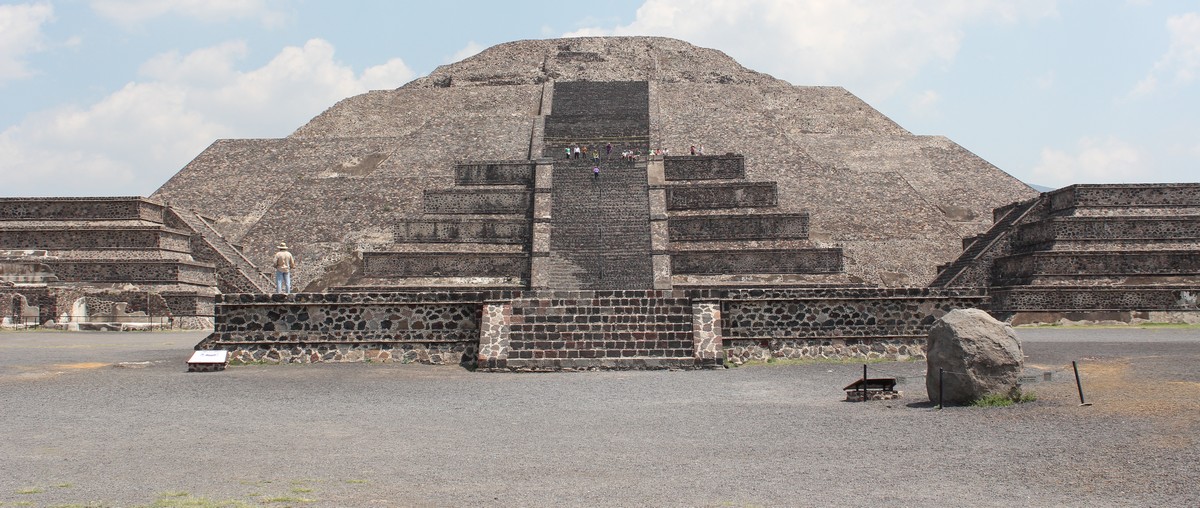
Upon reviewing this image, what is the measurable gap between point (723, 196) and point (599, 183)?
10.7 feet

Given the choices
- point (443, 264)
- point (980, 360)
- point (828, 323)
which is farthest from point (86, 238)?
point (980, 360)

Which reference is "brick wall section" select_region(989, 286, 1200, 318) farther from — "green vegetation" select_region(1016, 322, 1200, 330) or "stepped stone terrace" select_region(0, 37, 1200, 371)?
"green vegetation" select_region(1016, 322, 1200, 330)

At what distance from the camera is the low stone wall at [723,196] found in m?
25.7

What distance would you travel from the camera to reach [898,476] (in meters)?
6.36

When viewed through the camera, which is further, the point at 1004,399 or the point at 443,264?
the point at 443,264

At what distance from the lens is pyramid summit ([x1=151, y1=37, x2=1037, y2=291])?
23.3 metres

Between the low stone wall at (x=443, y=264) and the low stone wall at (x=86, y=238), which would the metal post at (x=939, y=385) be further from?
the low stone wall at (x=86, y=238)

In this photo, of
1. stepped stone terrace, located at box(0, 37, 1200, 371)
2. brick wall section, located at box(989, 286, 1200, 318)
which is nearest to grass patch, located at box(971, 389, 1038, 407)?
stepped stone terrace, located at box(0, 37, 1200, 371)

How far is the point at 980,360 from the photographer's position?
30.1 ft

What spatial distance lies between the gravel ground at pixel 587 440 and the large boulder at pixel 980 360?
1.02 feet

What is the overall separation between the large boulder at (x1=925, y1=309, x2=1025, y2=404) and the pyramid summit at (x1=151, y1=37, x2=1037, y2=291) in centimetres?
1256

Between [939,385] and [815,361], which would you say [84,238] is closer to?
[815,361]

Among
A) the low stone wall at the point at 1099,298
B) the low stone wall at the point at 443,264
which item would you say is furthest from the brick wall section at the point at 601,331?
the low stone wall at the point at 1099,298

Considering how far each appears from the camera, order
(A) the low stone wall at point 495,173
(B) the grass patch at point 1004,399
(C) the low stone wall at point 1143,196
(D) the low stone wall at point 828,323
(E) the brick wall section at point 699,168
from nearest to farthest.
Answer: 1. (B) the grass patch at point 1004,399
2. (D) the low stone wall at point 828,323
3. (C) the low stone wall at point 1143,196
4. (A) the low stone wall at point 495,173
5. (E) the brick wall section at point 699,168
